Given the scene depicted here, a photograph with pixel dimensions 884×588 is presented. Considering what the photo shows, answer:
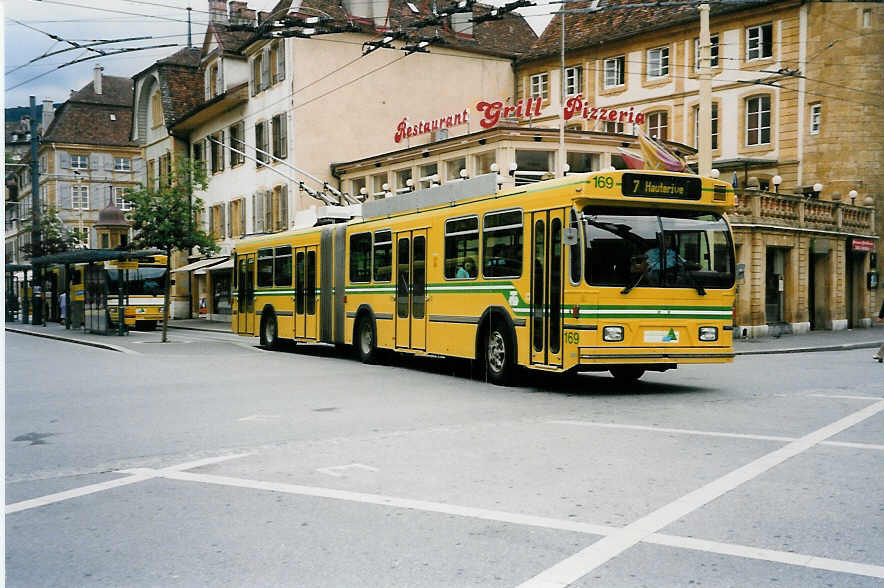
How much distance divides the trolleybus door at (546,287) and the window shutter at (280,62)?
2910 centimetres

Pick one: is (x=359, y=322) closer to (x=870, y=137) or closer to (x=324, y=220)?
(x=324, y=220)

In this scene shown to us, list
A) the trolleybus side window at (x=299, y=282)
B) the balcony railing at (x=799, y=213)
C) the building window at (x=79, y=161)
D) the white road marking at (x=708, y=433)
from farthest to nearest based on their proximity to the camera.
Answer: the building window at (x=79, y=161) → the balcony railing at (x=799, y=213) → the trolleybus side window at (x=299, y=282) → the white road marking at (x=708, y=433)

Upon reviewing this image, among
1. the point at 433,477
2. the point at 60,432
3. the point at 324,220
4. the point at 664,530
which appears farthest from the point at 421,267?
the point at 664,530

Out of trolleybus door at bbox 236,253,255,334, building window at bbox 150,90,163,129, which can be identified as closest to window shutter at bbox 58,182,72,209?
building window at bbox 150,90,163,129

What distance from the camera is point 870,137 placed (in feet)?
117

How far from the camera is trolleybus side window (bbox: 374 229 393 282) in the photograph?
1820 centimetres

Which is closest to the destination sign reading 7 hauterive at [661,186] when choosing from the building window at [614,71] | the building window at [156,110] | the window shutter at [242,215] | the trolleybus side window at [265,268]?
the trolleybus side window at [265,268]

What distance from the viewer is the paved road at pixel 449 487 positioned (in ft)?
16.4

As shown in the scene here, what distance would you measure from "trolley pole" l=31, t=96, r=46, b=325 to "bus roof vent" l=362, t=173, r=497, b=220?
2374cm

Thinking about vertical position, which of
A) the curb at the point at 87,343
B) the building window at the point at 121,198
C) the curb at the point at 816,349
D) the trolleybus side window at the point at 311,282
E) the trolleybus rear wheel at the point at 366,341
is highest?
the building window at the point at 121,198

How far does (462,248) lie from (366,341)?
4.48 m

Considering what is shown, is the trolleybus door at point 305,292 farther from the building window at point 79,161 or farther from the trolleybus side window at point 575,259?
the building window at point 79,161

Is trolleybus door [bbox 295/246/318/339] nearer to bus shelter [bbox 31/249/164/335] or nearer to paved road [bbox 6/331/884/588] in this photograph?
paved road [bbox 6/331/884/588]

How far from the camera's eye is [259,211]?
1730 inches
